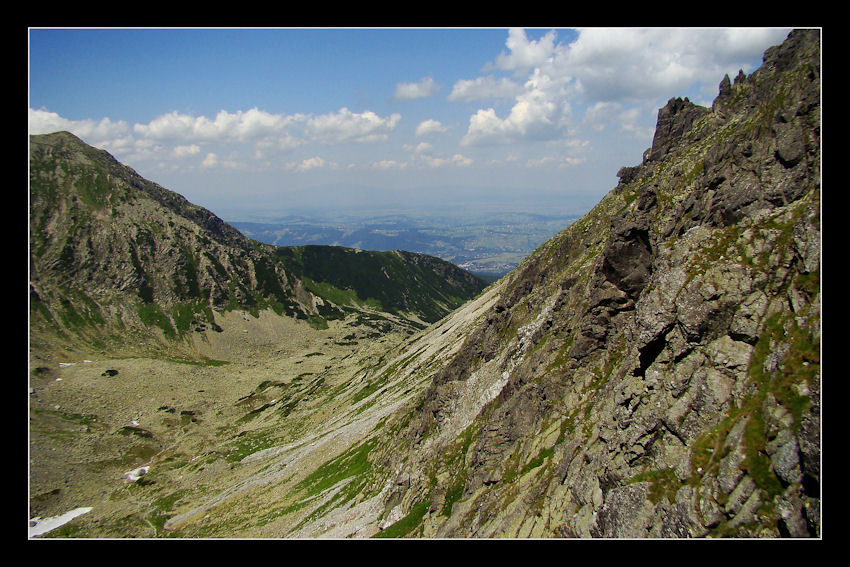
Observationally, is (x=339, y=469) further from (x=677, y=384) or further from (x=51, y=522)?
(x=51, y=522)

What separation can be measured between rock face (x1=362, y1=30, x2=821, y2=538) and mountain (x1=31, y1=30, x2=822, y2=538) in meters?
0.13

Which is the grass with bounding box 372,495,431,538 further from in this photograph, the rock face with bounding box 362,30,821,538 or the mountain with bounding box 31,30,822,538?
the rock face with bounding box 362,30,821,538

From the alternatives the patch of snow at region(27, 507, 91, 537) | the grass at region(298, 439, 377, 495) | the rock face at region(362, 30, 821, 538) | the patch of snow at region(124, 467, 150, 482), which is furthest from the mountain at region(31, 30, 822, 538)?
the patch of snow at region(124, 467, 150, 482)

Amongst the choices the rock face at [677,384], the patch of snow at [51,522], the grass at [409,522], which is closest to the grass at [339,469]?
the rock face at [677,384]

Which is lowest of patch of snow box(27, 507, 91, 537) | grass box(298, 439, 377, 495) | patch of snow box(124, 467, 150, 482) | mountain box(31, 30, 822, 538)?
patch of snow box(124, 467, 150, 482)

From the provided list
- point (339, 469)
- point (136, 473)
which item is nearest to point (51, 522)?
point (136, 473)

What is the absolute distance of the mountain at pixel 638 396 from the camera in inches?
861

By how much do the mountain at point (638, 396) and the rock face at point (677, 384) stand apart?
13 cm

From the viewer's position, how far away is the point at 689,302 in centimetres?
2883

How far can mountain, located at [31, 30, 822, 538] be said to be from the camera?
71.7ft

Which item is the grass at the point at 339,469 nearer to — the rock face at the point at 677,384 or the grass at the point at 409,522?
the rock face at the point at 677,384

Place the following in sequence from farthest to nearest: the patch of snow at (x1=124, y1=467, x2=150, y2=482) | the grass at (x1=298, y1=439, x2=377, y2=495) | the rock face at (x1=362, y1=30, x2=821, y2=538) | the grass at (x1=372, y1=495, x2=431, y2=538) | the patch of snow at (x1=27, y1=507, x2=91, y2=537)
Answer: the patch of snow at (x1=124, y1=467, x2=150, y2=482)
the patch of snow at (x1=27, y1=507, x2=91, y2=537)
the grass at (x1=298, y1=439, x2=377, y2=495)
the grass at (x1=372, y1=495, x2=431, y2=538)
the rock face at (x1=362, y1=30, x2=821, y2=538)

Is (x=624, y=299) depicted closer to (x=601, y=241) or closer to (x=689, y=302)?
(x=689, y=302)
